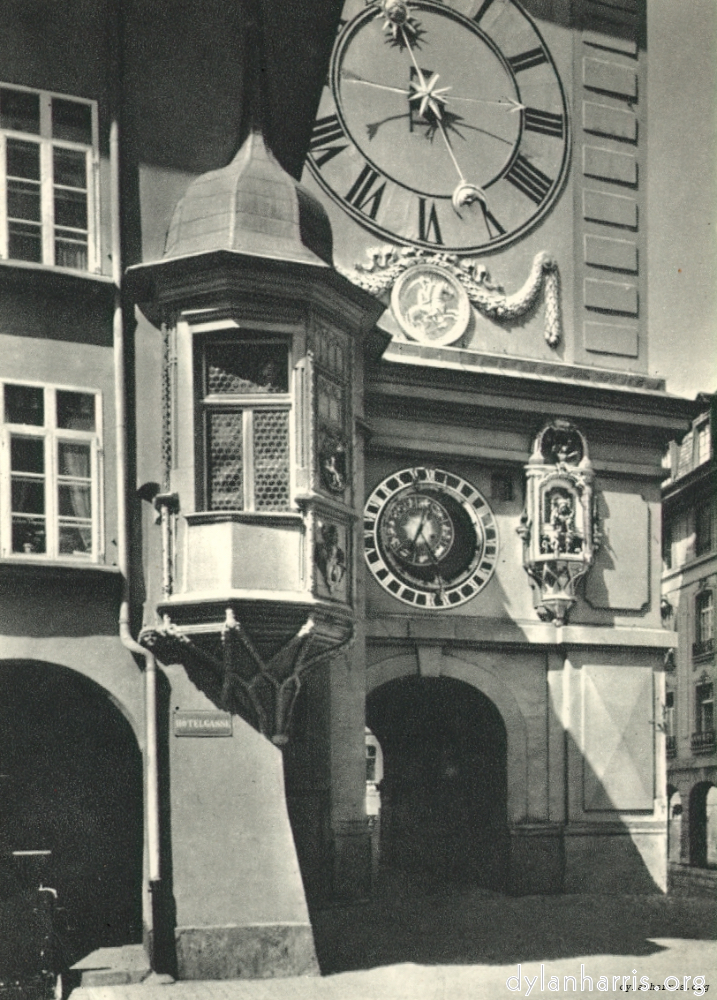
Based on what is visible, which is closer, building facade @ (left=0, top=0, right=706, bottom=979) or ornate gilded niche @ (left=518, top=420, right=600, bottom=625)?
building facade @ (left=0, top=0, right=706, bottom=979)

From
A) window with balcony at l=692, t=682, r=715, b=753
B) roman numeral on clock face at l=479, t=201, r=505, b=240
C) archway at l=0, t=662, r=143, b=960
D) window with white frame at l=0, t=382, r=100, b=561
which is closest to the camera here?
window with white frame at l=0, t=382, r=100, b=561

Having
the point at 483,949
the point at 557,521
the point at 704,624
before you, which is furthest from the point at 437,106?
the point at 704,624

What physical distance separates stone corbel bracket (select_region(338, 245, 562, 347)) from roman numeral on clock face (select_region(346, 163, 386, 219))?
584 millimetres

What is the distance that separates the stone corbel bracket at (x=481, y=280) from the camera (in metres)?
18.2

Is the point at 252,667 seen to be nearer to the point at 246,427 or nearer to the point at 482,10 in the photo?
the point at 246,427

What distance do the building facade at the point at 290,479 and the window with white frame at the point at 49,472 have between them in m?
0.03

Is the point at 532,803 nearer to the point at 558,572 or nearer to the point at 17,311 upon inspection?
the point at 558,572

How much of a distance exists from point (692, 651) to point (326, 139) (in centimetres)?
1993

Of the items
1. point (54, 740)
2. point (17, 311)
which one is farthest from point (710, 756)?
point (17, 311)

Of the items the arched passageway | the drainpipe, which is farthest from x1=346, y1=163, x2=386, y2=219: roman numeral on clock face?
the arched passageway

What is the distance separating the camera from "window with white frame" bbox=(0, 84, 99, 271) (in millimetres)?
12742

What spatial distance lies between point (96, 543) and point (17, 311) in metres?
2.35

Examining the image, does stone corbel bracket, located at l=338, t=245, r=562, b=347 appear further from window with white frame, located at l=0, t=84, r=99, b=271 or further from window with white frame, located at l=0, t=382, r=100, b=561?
window with white frame, located at l=0, t=382, r=100, b=561

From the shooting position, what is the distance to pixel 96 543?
12.6 meters
